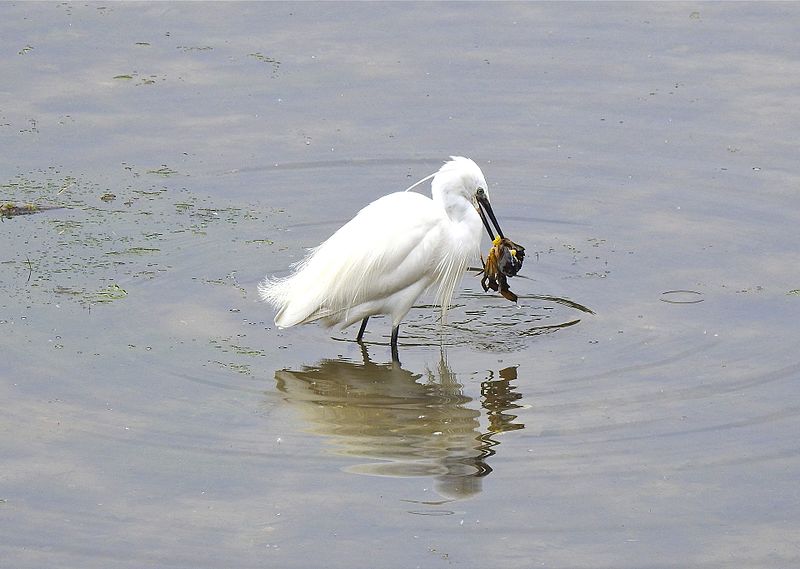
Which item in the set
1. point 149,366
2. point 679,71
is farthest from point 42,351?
point 679,71

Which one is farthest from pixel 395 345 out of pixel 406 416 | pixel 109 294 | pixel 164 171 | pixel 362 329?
pixel 164 171

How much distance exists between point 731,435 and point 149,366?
311cm

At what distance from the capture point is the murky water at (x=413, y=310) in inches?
246

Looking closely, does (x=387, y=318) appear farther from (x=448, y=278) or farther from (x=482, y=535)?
(x=482, y=535)

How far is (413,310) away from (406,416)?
1.77 metres

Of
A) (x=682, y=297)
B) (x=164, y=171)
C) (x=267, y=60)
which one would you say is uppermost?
(x=267, y=60)

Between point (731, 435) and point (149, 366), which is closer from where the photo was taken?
point (731, 435)

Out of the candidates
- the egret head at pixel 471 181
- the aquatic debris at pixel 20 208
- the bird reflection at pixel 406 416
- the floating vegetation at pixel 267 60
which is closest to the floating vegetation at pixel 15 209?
the aquatic debris at pixel 20 208

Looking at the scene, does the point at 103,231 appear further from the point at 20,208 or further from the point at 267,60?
the point at 267,60

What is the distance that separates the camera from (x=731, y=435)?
6.99m

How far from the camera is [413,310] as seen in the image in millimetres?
9125

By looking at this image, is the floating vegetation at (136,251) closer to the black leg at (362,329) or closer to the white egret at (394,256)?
the white egret at (394,256)

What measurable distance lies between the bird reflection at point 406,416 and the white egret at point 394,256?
33 centimetres

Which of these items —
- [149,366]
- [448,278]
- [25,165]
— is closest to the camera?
[149,366]
